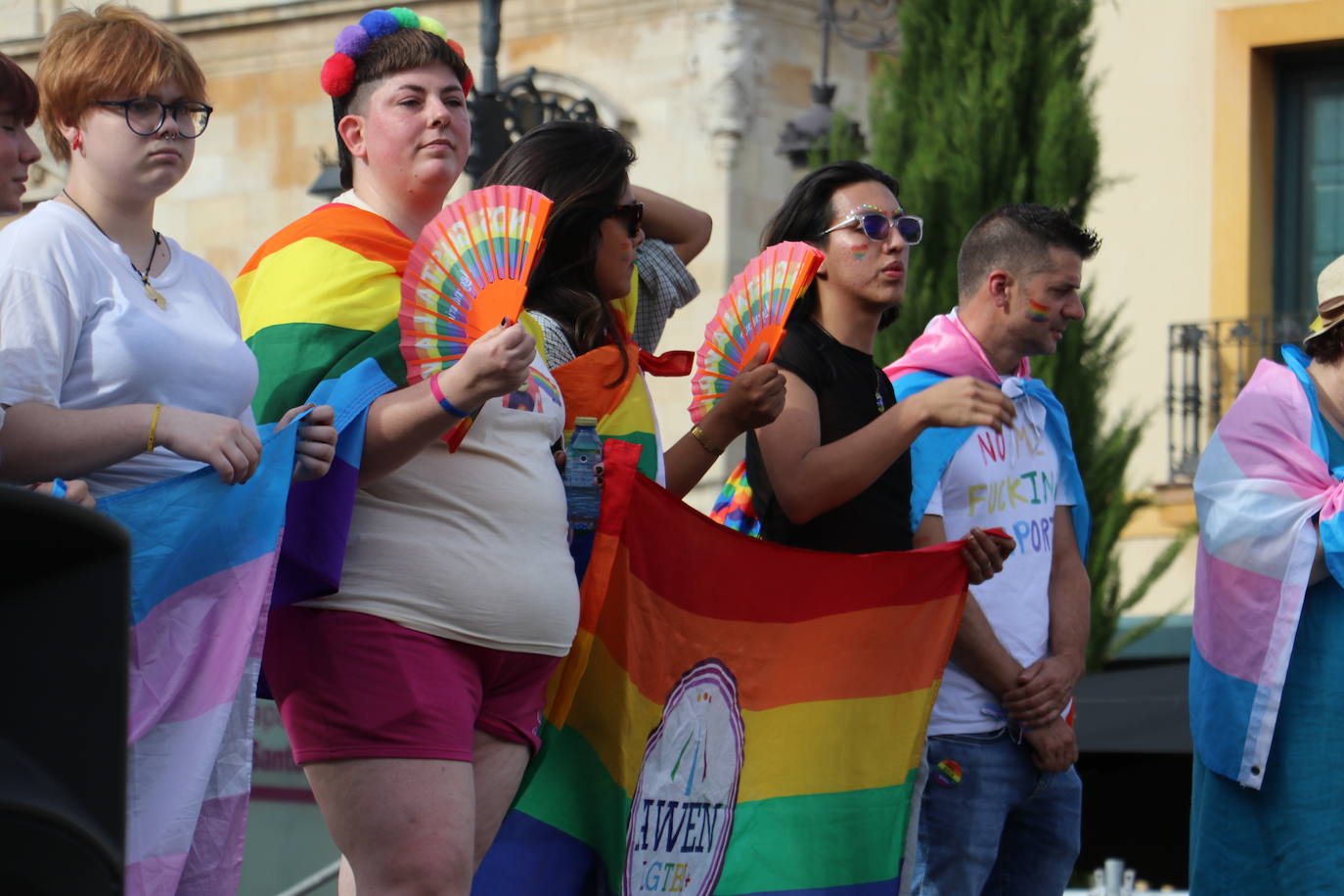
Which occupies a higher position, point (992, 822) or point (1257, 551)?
point (1257, 551)

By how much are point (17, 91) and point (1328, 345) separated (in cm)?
292

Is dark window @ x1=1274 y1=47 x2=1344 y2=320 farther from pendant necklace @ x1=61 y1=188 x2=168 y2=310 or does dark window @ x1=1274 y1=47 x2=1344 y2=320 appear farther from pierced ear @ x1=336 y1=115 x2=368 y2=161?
pendant necklace @ x1=61 y1=188 x2=168 y2=310

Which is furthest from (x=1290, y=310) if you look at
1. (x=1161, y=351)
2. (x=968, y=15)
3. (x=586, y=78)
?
(x=586, y=78)

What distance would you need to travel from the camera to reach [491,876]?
367 centimetres

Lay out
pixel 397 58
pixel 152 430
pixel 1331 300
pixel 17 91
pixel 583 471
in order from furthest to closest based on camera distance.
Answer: pixel 1331 300 → pixel 583 471 → pixel 397 58 → pixel 17 91 → pixel 152 430

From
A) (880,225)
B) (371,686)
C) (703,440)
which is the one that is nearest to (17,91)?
(371,686)

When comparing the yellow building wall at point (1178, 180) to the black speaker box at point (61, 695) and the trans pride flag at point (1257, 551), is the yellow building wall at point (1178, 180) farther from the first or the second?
the black speaker box at point (61, 695)

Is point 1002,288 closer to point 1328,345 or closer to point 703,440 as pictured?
point 1328,345

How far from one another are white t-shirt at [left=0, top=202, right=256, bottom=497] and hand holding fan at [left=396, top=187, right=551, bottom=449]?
0.92 ft

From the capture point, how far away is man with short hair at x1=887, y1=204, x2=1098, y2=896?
4.23 m

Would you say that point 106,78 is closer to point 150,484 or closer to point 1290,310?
point 150,484

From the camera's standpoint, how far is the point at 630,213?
374cm

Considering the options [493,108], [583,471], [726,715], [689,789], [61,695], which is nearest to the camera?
[61,695]

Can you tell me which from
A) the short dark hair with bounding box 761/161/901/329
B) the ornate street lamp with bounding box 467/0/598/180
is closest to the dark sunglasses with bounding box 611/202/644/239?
the short dark hair with bounding box 761/161/901/329
